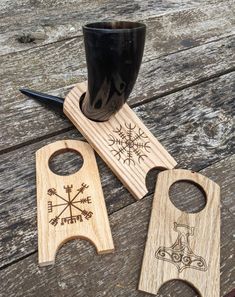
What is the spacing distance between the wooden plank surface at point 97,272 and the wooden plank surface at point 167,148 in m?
0.04

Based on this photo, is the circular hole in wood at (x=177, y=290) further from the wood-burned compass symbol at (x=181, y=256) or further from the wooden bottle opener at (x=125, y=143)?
the wooden bottle opener at (x=125, y=143)

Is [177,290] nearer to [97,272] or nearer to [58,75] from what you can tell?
[97,272]

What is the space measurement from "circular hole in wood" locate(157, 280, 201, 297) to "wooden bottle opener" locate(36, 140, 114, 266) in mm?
103

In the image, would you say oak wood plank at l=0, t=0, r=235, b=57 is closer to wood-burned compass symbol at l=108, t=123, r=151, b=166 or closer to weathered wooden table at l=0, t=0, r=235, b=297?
weathered wooden table at l=0, t=0, r=235, b=297

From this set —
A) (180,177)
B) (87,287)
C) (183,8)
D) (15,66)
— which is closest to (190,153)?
(180,177)

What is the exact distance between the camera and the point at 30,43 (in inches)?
39.7

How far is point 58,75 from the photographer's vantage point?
3.04ft

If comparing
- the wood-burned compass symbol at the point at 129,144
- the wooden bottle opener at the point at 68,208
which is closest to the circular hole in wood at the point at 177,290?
the wooden bottle opener at the point at 68,208

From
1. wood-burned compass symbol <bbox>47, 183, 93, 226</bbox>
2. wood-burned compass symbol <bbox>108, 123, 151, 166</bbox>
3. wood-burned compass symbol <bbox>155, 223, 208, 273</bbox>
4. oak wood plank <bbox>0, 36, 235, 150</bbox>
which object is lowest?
wood-burned compass symbol <bbox>155, 223, 208, 273</bbox>

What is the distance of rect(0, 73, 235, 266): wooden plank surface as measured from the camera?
0.64 meters

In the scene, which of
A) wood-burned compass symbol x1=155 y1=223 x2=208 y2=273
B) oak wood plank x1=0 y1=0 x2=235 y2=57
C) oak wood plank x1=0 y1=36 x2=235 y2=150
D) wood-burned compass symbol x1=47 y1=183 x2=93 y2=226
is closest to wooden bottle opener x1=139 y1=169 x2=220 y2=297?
wood-burned compass symbol x1=155 y1=223 x2=208 y2=273

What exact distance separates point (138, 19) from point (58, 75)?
36 centimetres

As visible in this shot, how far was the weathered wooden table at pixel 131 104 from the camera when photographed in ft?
1.96

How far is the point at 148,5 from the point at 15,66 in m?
0.51
